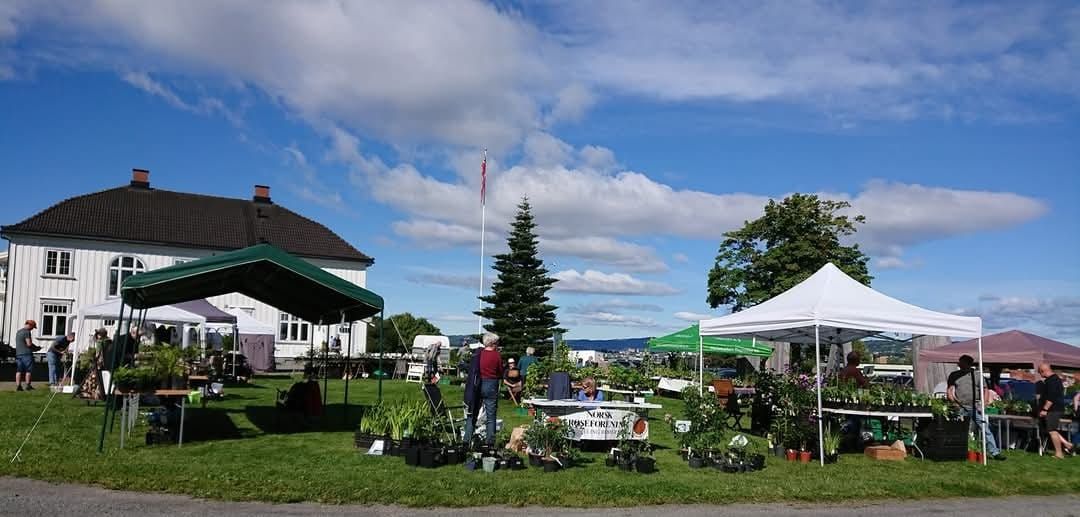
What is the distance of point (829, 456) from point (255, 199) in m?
38.4

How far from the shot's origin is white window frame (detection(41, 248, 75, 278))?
1410 inches

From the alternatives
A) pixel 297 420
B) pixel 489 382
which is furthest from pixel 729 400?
pixel 297 420

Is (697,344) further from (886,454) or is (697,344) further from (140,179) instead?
(140,179)

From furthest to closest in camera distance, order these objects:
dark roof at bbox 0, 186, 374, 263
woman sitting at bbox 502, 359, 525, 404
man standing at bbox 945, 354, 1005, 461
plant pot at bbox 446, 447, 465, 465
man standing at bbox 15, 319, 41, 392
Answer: dark roof at bbox 0, 186, 374, 263 → woman sitting at bbox 502, 359, 525, 404 → man standing at bbox 15, 319, 41, 392 → man standing at bbox 945, 354, 1005, 461 → plant pot at bbox 446, 447, 465, 465

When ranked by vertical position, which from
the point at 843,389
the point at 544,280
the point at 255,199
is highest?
the point at 255,199

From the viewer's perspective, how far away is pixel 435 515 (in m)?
7.24

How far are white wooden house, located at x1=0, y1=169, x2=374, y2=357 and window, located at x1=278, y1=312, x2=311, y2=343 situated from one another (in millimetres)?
48

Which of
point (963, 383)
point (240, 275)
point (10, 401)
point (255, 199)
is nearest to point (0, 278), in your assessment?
point (255, 199)

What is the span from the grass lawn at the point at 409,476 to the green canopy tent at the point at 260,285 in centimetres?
123

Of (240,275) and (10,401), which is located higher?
(240,275)

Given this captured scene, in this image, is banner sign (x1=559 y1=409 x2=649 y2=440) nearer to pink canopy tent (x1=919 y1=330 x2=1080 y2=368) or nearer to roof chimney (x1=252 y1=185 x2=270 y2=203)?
pink canopy tent (x1=919 y1=330 x2=1080 y2=368)

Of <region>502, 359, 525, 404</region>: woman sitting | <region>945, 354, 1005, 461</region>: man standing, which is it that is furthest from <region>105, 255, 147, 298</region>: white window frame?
<region>945, 354, 1005, 461</region>: man standing

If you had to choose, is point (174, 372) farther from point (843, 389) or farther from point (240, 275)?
point (843, 389)

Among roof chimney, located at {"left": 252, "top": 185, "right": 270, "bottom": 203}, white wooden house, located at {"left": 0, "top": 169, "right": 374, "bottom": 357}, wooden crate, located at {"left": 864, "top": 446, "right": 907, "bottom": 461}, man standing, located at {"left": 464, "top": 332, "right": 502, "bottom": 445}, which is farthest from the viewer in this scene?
roof chimney, located at {"left": 252, "top": 185, "right": 270, "bottom": 203}
